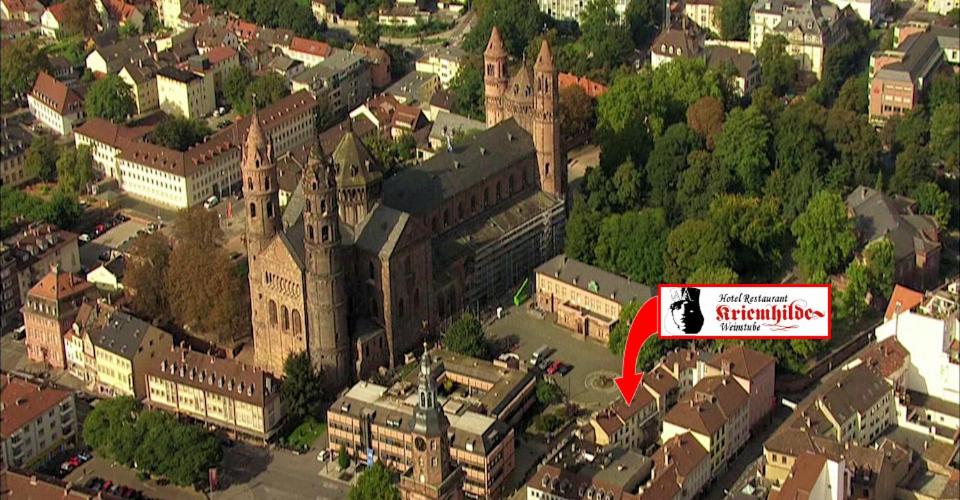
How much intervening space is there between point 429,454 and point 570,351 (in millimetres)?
21041

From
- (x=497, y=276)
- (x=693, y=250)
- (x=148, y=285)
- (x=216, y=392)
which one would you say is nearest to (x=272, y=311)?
(x=216, y=392)

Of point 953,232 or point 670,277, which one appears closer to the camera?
point 670,277

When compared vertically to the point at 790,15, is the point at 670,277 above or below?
below

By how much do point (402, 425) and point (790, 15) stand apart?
63013 millimetres

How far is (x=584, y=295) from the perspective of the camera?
83.5 metres

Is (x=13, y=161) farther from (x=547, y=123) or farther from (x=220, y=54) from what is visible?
(x=547, y=123)

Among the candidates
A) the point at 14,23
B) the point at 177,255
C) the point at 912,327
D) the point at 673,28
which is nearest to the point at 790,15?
the point at 673,28

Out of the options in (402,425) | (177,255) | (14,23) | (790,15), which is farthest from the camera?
(14,23)

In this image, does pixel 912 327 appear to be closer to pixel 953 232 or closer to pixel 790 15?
pixel 953 232

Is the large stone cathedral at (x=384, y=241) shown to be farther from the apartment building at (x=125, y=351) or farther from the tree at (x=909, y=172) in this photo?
the tree at (x=909, y=172)

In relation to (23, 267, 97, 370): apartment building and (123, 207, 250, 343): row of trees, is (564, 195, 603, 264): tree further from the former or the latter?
(23, 267, 97, 370): apartment building

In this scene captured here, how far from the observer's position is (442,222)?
86125mm

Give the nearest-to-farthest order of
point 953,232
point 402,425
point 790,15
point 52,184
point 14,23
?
point 402,425
point 953,232
point 52,184
point 790,15
point 14,23

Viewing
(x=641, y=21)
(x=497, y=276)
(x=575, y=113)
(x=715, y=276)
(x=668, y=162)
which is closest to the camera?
(x=715, y=276)
